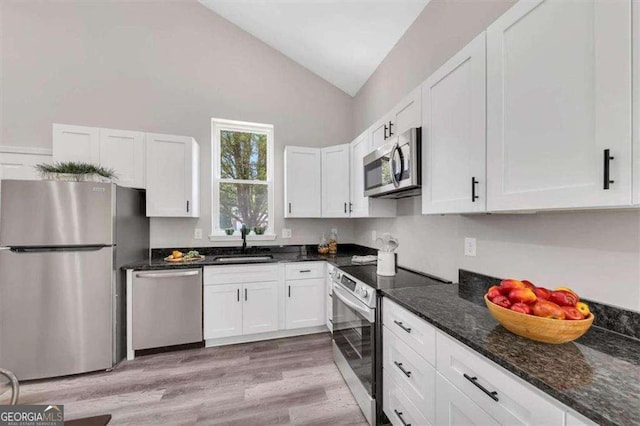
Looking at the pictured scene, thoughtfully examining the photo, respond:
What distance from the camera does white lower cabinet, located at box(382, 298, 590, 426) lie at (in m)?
0.75

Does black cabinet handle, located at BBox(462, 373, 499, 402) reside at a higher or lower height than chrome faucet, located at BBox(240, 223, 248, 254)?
lower

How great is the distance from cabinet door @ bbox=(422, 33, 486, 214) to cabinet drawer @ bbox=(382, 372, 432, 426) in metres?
1.06

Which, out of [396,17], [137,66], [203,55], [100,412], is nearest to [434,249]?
[396,17]

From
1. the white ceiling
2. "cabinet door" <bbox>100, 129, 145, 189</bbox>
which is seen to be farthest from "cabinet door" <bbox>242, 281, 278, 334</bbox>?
the white ceiling

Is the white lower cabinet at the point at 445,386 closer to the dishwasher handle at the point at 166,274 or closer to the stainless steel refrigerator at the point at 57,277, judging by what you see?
the dishwasher handle at the point at 166,274

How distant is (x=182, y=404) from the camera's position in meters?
1.84

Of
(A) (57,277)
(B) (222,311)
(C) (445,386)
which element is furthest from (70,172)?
(C) (445,386)

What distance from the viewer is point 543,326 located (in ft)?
2.85

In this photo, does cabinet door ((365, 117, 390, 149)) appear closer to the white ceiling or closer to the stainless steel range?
the white ceiling

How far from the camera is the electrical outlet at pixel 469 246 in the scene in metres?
1.68

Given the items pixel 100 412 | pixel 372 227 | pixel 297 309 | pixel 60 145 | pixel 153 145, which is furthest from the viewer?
pixel 372 227

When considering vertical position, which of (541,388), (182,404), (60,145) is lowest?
(182,404)

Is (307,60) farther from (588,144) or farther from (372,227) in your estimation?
(588,144)

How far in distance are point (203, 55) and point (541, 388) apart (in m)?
4.14
